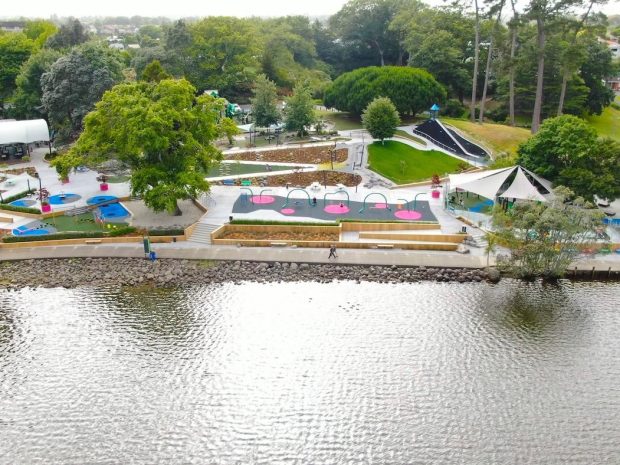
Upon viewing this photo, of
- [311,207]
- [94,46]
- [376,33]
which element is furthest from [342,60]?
[311,207]

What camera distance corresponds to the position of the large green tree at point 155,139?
40688 mm

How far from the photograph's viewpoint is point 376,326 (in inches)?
1235

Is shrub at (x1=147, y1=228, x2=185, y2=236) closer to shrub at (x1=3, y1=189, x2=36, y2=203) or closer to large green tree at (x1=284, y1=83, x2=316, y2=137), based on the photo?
shrub at (x1=3, y1=189, x2=36, y2=203)

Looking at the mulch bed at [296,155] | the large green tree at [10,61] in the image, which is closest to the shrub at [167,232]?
the mulch bed at [296,155]

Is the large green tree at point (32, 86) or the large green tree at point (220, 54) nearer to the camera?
the large green tree at point (32, 86)

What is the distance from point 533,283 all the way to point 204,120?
27.3 meters

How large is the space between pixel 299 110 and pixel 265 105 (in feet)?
14.1

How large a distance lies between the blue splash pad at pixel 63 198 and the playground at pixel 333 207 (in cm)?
1470

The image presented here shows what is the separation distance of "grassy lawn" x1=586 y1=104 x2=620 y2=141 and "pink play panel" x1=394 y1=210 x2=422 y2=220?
43.5m

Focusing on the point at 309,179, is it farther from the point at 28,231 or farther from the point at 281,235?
the point at 28,231


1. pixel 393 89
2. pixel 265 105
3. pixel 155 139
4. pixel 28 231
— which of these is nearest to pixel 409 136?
pixel 393 89

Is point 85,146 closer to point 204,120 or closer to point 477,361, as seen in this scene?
point 204,120

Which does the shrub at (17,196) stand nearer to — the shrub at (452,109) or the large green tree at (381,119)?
the large green tree at (381,119)

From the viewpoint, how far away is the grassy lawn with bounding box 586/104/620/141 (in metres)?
75.8
